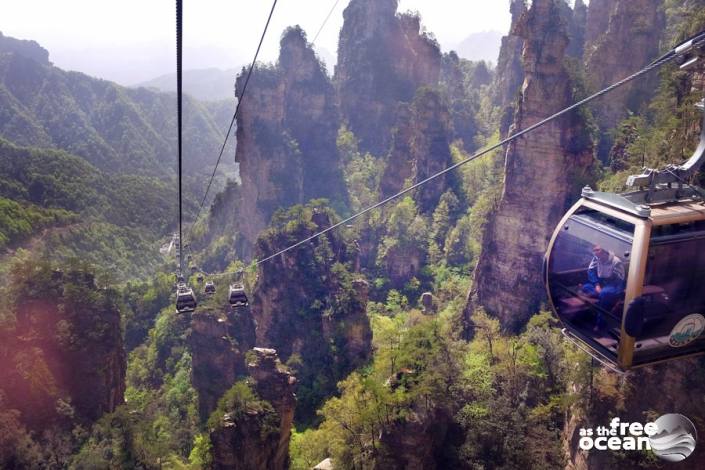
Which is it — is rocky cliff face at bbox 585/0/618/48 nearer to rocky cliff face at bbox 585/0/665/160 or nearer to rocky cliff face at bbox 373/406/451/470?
rocky cliff face at bbox 585/0/665/160

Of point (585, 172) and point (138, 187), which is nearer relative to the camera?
point (585, 172)

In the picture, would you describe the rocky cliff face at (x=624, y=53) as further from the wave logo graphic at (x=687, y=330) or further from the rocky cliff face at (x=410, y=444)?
the wave logo graphic at (x=687, y=330)

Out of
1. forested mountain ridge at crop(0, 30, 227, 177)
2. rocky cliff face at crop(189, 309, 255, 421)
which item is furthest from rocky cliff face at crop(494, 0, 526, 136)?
forested mountain ridge at crop(0, 30, 227, 177)

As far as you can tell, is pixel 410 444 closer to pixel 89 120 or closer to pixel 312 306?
pixel 312 306

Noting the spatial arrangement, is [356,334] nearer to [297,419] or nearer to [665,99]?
[297,419]

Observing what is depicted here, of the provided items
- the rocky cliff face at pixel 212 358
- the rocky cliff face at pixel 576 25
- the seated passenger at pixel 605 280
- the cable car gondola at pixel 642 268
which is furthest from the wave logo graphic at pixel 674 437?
the rocky cliff face at pixel 576 25

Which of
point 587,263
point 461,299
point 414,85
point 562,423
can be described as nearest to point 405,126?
point 414,85
